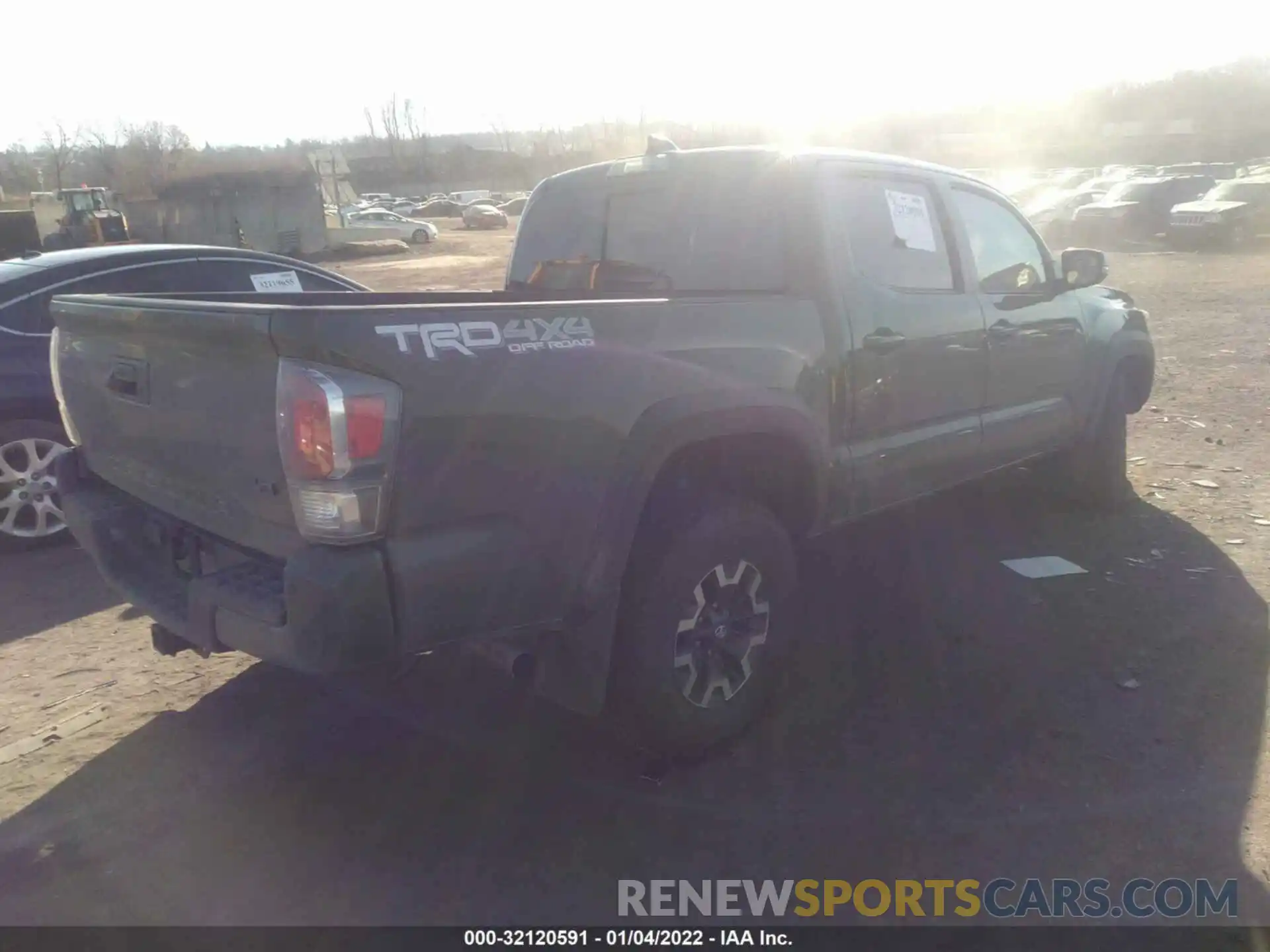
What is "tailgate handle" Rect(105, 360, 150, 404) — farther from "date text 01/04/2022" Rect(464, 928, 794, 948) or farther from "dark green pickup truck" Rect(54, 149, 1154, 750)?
"date text 01/04/2022" Rect(464, 928, 794, 948)

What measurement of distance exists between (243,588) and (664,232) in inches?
90.4

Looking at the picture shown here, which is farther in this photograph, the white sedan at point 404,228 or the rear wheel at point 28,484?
the white sedan at point 404,228

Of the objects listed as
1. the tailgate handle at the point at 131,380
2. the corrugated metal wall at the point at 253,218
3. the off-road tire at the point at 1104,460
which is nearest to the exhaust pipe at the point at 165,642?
the tailgate handle at the point at 131,380

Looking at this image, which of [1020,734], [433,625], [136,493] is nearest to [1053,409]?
[1020,734]

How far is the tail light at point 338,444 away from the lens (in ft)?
8.13

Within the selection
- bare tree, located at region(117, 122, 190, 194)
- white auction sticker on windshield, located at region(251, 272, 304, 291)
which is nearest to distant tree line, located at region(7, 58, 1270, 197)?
bare tree, located at region(117, 122, 190, 194)

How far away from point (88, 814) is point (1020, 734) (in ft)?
10.2

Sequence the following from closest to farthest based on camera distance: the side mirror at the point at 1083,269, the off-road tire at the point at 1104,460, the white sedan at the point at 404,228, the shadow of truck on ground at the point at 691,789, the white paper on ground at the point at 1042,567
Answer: the shadow of truck on ground at the point at 691,789 < the white paper on ground at the point at 1042,567 < the side mirror at the point at 1083,269 < the off-road tire at the point at 1104,460 < the white sedan at the point at 404,228

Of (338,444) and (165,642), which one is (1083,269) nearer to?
(338,444)

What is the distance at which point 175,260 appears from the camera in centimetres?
611

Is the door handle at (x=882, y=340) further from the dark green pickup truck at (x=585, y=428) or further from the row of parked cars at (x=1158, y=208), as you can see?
the row of parked cars at (x=1158, y=208)

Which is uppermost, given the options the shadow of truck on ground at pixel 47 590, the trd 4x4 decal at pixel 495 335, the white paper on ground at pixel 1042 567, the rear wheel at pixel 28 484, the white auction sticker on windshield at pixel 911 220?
the white auction sticker on windshield at pixel 911 220

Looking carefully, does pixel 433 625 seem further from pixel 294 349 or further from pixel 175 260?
pixel 175 260

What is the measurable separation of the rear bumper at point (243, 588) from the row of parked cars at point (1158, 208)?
2379 cm
